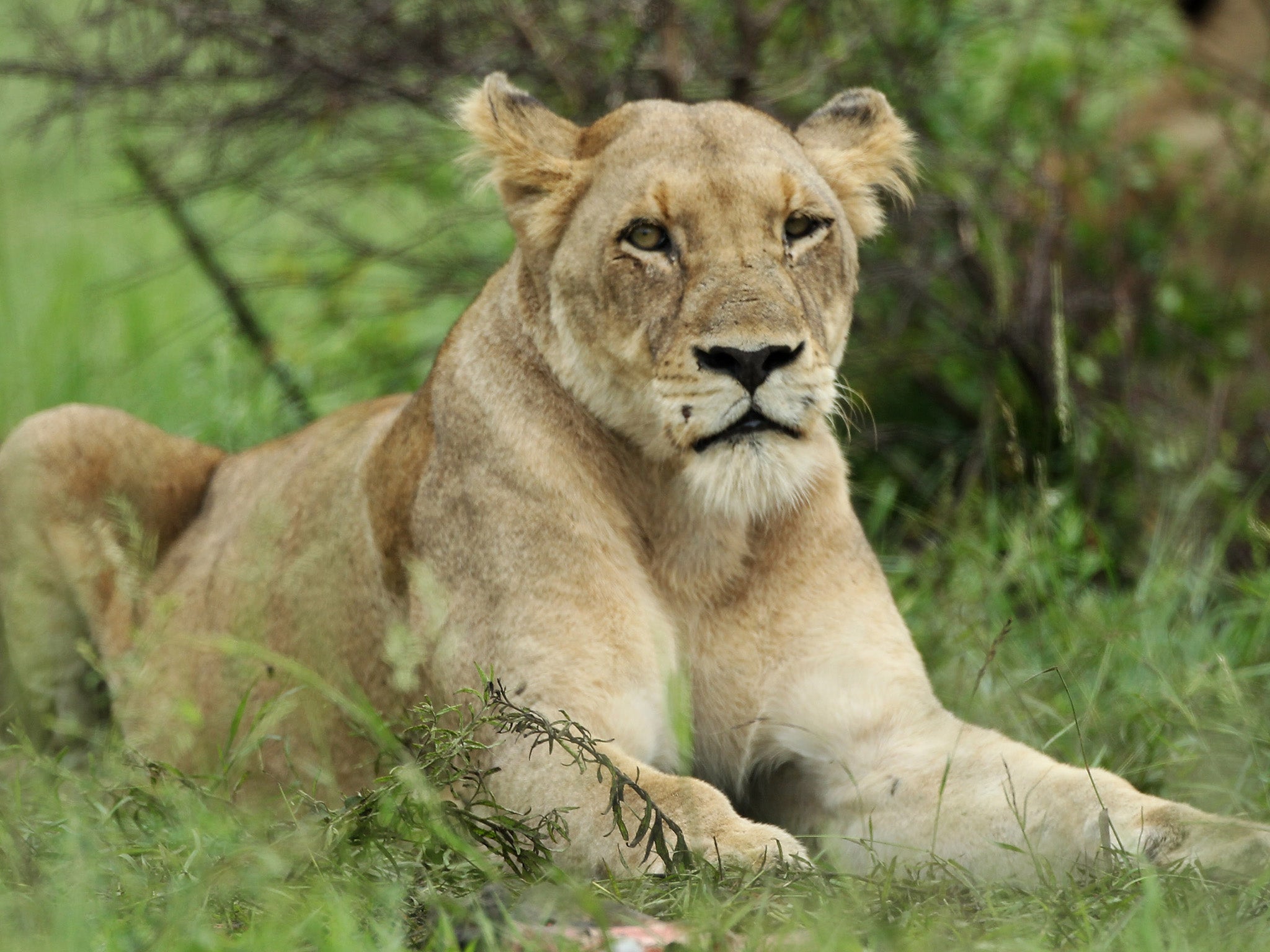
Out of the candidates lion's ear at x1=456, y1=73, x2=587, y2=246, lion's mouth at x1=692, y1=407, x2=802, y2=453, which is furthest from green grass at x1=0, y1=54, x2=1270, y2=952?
lion's ear at x1=456, y1=73, x2=587, y2=246

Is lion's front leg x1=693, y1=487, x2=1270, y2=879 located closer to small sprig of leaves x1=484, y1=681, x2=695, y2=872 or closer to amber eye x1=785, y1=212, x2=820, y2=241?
small sprig of leaves x1=484, y1=681, x2=695, y2=872

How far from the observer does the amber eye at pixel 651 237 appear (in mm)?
3074

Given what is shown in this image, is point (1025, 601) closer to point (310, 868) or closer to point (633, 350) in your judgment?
point (633, 350)

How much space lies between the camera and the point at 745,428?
285cm

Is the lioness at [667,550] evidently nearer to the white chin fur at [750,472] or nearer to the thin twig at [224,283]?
the white chin fur at [750,472]

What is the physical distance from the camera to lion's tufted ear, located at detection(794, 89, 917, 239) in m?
3.49

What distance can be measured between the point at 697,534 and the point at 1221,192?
14.2 feet

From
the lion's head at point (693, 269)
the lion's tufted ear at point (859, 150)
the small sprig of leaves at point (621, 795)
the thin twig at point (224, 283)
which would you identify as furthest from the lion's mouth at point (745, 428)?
the thin twig at point (224, 283)

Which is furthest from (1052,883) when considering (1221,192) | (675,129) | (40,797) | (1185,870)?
(1221,192)

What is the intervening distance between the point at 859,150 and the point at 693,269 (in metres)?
0.77

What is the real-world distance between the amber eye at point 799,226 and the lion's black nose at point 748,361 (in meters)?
0.40

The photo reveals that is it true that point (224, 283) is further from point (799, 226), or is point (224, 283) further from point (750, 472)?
point (750, 472)

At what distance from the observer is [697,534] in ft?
10.3

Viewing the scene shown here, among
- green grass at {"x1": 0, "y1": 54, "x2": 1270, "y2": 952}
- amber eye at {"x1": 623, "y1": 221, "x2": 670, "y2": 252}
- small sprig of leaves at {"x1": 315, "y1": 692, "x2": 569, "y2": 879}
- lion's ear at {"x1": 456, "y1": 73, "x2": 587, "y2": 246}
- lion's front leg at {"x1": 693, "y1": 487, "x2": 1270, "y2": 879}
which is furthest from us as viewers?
lion's ear at {"x1": 456, "y1": 73, "x2": 587, "y2": 246}
